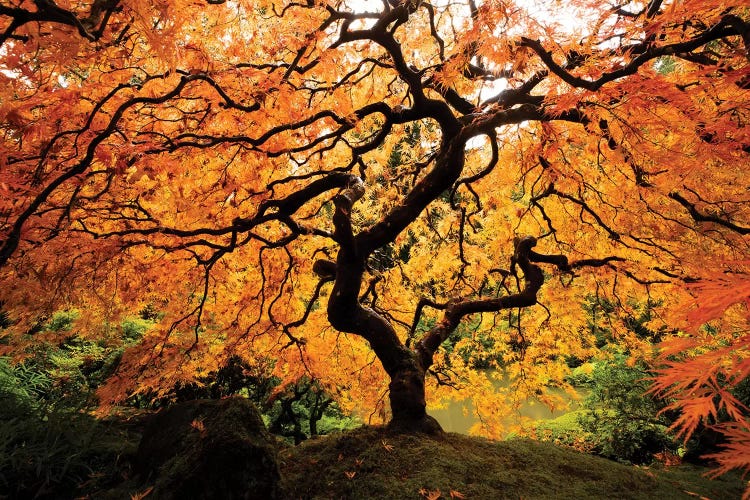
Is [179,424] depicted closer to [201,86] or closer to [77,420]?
[77,420]

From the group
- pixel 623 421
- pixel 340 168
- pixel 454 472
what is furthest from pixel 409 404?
pixel 623 421

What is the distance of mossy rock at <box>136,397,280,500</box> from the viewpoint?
84.1 inches

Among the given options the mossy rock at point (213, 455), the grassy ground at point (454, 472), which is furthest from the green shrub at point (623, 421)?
the mossy rock at point (213, 455)

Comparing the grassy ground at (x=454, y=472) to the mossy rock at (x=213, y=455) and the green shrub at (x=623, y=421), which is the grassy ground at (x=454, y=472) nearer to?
the mossy rock at (x=213, y=455)

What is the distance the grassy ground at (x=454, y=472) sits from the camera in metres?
2.45

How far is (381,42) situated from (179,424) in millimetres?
3364

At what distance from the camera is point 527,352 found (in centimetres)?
645

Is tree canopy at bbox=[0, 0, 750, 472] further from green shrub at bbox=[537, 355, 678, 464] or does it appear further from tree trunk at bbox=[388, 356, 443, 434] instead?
green shrub at bbox=[537, 355, 678, 464]

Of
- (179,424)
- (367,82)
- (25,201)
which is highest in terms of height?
(367,82)

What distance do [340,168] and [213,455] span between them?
3128 mm

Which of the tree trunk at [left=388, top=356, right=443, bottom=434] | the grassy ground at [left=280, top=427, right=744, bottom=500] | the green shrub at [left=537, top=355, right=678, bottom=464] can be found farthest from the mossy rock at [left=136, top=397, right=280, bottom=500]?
the green shrub at [left=537, top=355, right=678, bottom=464]

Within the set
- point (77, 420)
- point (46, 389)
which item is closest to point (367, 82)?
point (77, 420)

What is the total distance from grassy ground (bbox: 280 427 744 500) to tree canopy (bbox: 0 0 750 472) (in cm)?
45

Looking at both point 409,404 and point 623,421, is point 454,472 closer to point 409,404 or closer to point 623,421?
point 409,404
